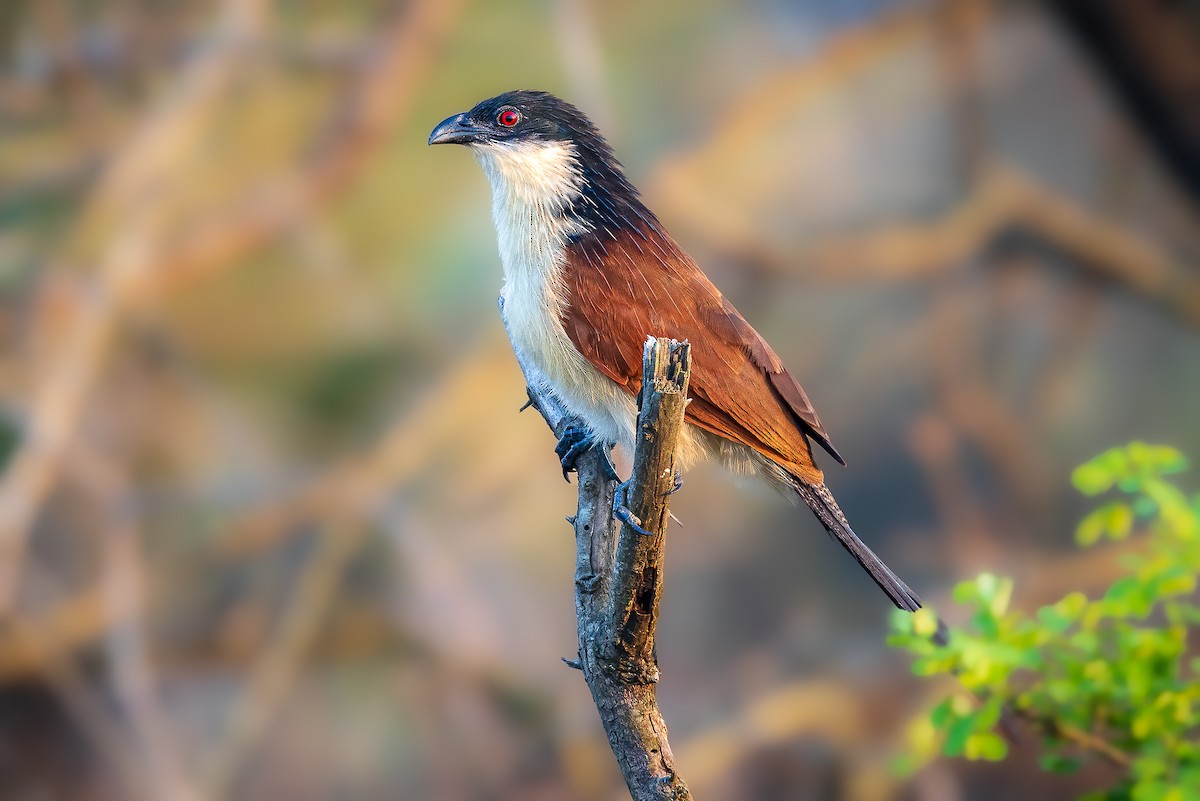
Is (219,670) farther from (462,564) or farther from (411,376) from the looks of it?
(411,376)

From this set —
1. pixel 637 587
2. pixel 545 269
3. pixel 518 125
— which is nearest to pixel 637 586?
pixel 637 587

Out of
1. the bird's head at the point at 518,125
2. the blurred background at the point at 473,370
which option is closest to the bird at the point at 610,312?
the bird's head at the point at 518,125

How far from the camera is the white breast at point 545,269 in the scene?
54.2 inches

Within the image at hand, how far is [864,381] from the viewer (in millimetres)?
2988

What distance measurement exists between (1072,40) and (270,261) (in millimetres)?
2367

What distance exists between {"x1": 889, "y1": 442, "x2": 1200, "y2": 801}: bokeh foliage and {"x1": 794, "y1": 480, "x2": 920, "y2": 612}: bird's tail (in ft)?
0.22

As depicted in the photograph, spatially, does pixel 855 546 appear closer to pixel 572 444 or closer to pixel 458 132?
pixel 572 444

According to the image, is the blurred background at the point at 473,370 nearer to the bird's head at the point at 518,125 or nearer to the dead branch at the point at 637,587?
the bird's head at the point at 518,125

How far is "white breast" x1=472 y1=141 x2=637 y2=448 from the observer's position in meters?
1.38

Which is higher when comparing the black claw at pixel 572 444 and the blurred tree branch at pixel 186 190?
the blurred tree branch at pixel 186 190

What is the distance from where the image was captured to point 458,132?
1.46 metres

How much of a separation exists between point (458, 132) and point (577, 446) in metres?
0.47

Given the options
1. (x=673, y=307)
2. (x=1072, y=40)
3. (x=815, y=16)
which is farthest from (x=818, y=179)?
(x=673, y=307)

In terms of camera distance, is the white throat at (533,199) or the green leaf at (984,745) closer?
the green leaf at (984,745)
